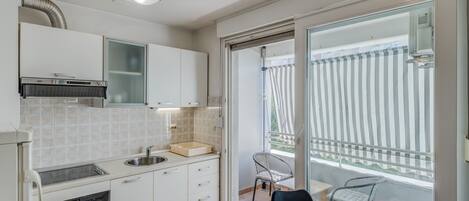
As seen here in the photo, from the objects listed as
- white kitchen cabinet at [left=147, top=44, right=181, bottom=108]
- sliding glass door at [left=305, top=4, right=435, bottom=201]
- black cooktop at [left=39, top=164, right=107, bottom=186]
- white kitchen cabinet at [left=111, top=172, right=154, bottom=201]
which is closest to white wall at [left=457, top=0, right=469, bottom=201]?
sliding glass door at [left=305, top=4, right=435, bottom=201]

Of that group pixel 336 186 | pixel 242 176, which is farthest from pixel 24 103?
pixel 242 176

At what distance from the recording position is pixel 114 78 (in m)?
2.45

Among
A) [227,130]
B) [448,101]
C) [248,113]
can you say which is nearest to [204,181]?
[227,130]

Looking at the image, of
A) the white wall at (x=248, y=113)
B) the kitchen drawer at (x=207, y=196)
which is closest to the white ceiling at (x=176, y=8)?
the white wall at (x=248, y=113)

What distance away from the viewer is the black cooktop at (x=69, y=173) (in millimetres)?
2049

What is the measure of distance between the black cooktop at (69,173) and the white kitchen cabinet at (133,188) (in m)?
0.17

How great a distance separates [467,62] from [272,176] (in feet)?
8.07

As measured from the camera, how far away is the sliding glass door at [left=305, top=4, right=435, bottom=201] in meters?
1.56

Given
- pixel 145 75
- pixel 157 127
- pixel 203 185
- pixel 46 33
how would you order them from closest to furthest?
pixel 46 33, pixel 145 75, pixel 203 185, pixel 157 127

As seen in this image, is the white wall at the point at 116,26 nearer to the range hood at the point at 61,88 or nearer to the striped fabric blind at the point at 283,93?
the range hood at the point at 61,88

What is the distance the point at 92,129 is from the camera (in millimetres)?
2539

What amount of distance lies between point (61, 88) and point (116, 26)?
3.08 ft

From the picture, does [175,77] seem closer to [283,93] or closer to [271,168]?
[283,93]

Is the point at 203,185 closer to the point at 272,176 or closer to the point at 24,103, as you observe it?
the point at 272,176
